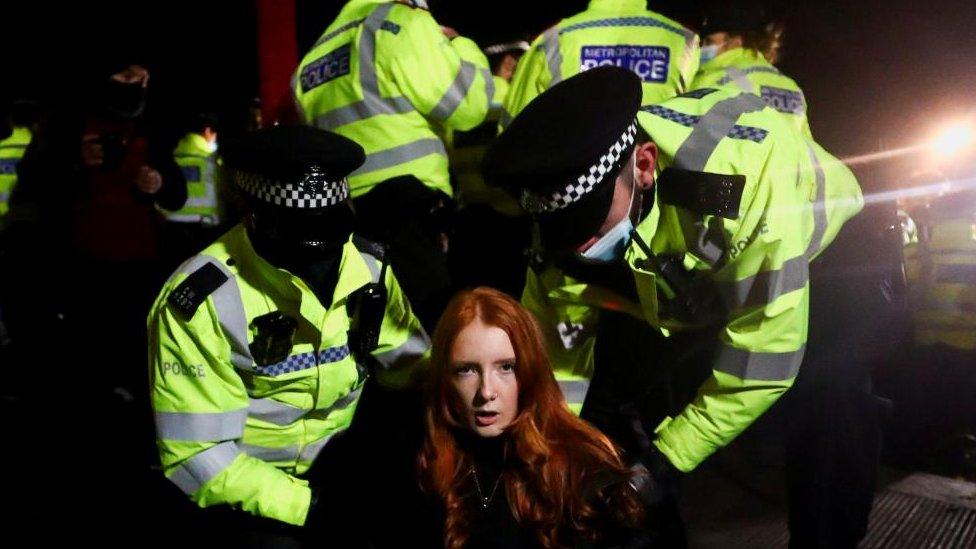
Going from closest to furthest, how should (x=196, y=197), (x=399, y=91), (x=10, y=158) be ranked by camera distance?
(x=399, y=91), (x=196, y=197), (x=10, y=158)

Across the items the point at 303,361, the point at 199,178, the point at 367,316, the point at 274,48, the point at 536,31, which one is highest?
the point at 536,31

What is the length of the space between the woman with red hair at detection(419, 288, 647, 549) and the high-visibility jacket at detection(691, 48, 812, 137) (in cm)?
140

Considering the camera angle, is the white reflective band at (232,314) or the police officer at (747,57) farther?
the police officer at (747,57)

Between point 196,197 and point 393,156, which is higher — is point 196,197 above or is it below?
below

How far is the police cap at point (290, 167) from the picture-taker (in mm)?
1942

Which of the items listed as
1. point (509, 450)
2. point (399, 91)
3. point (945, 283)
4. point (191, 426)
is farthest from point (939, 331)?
point (191, 426)

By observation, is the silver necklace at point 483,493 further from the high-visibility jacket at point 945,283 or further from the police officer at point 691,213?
the high-visibility jacket at point 945,283

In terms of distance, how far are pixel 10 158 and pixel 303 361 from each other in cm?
350

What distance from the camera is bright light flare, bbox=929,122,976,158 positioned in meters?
4.17

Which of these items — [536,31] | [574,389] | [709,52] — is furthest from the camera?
[536,31]

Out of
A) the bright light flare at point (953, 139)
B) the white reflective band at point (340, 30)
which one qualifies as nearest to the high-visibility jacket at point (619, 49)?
the white reflective band at point (340, 30)

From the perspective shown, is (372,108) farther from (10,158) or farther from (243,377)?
(10,158)

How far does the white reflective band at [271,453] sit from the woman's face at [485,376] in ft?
2.14

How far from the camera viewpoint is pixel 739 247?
1743mm
